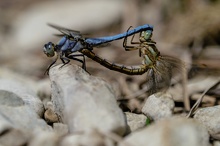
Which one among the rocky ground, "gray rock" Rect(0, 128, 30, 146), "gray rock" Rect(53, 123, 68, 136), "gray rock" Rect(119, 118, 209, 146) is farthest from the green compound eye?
"gray rock" Rect(0, 128, 30, 146)

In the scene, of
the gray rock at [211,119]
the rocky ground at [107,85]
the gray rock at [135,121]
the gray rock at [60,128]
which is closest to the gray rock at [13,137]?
the rocky ground at [107,85]

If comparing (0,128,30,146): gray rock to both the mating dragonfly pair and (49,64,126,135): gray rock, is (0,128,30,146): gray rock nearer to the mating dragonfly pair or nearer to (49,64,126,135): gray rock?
(49,64,126,135): gray rock

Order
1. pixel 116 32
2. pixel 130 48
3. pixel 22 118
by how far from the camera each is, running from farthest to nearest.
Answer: pixel 116 32 → pixel 130 48 → pixel 22 118

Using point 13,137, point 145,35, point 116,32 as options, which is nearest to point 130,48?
point 145,35

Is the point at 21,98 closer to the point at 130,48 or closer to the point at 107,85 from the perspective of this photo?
the point at 107,85

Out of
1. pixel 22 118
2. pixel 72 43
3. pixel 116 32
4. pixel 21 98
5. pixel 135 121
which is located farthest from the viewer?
pixel 116 32

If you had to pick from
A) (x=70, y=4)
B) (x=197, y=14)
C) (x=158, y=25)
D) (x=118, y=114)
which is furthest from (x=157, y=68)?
(x=70, y=4)

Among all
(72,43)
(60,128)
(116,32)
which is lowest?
(60,128)
